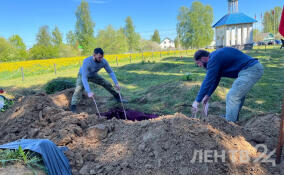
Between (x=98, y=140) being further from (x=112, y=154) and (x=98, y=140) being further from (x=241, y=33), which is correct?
(x=241, y=33)

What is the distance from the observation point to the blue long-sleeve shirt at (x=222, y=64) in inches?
119

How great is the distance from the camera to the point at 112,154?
234 centimetres

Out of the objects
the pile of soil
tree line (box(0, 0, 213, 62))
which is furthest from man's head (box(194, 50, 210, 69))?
tree line (box(0, 0, 213, 62))

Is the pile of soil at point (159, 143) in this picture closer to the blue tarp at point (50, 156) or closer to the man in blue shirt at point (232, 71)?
the blue tarp at point (50, 156)

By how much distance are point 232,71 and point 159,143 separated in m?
1.83

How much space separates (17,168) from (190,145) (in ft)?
5.73

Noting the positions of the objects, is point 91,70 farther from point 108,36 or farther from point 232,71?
point 108,36

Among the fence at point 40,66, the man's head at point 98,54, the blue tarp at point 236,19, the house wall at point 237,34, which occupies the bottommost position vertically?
the fence at point 40,66

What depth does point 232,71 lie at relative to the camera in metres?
3.20

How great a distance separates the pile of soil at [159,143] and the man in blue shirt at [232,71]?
0.52m

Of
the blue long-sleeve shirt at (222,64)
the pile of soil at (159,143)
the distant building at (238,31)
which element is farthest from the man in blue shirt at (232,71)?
the distant building at (238,31)

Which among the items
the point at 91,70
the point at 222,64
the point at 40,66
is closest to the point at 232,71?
the point at 222,64

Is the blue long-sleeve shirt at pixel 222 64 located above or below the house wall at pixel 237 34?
below

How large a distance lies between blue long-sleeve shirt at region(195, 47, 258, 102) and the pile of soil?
0.60 m
